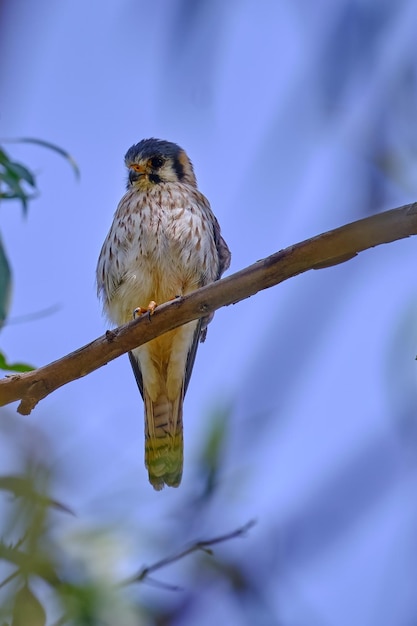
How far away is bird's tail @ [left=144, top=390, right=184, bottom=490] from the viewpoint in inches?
189

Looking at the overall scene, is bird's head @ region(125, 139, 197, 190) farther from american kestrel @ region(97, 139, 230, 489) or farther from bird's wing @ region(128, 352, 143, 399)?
bird's wing @ region(128, 352, 143, 399)

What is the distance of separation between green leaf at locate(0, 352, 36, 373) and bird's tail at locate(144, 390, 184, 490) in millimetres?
1703

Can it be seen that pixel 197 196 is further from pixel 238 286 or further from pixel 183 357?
pixel 238 286

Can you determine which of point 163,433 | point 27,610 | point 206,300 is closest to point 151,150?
point 163,433

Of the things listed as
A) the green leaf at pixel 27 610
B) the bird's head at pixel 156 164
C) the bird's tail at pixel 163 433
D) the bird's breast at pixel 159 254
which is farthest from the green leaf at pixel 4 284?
the bird's head at pixel 156 164

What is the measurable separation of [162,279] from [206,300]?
4.95 feet

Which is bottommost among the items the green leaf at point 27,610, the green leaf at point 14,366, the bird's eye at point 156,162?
the green leaf at point 27,610

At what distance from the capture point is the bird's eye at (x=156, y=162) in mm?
5727

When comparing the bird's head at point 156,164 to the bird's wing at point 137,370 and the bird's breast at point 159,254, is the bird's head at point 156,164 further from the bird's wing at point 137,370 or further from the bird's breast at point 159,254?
the bird's wing at point 137,370

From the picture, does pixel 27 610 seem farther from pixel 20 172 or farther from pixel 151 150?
pixel 151 150

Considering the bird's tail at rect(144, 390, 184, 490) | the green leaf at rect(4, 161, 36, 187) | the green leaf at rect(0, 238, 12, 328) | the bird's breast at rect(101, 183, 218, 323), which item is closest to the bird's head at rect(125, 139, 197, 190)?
the bird's breast at rect(101, 183, 218, 323)

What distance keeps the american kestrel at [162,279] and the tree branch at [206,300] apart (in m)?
1.15

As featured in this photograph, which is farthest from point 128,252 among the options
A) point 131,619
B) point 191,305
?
point 131,619

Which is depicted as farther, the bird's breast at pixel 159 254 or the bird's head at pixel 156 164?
the bird's head at pixel 156 164
